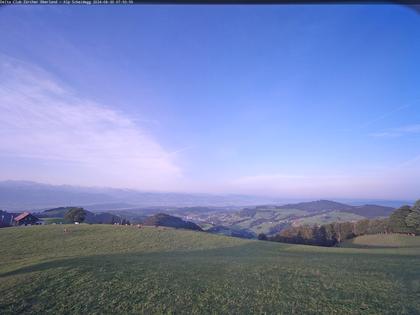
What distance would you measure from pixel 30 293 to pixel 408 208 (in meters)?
50.6

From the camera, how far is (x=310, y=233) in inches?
1838

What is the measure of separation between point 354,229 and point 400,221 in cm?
904

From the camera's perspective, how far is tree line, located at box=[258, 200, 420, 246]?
3884 centimetres

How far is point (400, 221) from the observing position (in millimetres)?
40062

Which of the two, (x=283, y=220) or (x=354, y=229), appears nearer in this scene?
(x=354, y=229)

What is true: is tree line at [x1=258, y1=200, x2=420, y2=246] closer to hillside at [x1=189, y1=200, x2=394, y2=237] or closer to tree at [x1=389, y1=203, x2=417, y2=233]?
tree at [x1=389, y1=203, x2=417, y2=233]

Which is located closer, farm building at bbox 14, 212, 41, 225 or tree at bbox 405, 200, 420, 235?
tree at bbox 405, 200, 420, 235

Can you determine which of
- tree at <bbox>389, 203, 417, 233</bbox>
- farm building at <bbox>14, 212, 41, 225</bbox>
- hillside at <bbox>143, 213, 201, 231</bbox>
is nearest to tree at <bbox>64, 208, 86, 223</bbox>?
farm building at <bbox>14, 212, 41, 225</bbox>

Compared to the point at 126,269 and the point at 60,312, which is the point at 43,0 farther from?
the point at 126,269

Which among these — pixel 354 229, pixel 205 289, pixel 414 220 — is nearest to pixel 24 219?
pixel 205 289

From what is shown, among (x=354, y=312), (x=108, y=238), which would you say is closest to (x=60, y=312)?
(x=354, y=312)

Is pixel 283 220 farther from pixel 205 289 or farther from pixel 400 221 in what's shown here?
pixel 205 289

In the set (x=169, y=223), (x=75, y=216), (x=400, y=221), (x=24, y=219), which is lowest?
(x=169, y=223)

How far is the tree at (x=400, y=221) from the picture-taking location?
39.1 metres
